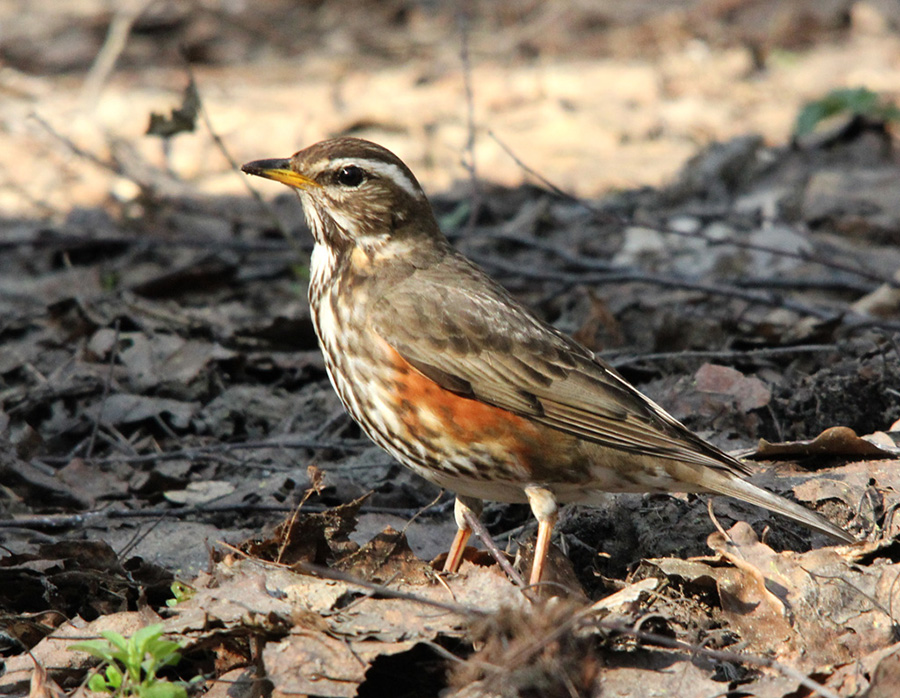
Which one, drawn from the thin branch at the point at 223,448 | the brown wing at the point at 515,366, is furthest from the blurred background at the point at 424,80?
the brown wing at the point at 515,366

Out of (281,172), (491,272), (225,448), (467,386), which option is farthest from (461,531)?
(491,272)

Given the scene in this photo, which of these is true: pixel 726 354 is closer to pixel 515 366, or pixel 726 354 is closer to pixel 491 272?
pixel 515 366

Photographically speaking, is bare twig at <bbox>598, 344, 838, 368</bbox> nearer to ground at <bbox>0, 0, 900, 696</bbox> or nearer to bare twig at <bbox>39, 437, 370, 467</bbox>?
ground at <bbox>0, 0, 900, 696</bbox>

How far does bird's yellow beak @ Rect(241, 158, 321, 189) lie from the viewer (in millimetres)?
5285

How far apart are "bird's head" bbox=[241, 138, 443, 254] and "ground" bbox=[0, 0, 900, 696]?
1262 millimetres

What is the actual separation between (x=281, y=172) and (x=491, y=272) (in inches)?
145

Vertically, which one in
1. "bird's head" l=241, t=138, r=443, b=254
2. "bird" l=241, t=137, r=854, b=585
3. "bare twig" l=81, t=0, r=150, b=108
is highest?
"bare twig" l=81, t=0, r=150, b=108

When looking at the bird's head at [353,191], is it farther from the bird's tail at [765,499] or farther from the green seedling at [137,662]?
the green seedling at [137,662]

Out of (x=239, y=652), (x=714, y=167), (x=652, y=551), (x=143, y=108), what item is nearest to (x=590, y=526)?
(x=652, y=551)

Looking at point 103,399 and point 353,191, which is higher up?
point 353,191

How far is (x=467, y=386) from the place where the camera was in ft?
16.1

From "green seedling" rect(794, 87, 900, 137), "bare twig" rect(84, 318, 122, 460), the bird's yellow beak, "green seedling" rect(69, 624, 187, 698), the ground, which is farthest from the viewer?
"green seedling" rect(794, 87, 900, 137)

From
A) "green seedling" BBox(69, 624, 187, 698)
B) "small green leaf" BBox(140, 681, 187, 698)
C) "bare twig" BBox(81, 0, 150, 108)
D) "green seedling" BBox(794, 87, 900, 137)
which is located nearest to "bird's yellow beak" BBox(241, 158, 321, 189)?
"green seedling" BBox(69, 624, 187, 698)

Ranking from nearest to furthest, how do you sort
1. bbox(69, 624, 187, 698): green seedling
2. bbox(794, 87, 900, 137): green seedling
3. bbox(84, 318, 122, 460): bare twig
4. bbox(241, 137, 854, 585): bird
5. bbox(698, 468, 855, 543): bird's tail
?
bbox(69, 624, 187, 698): green seedling → bbox(698, 468, 855, 543): bird's tail → bbox(241, 137, 854, 585): bird → bbox(84, 318, 122, 460): bare twig → bbox(794, 87, 900, 137): green seedling
